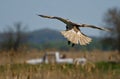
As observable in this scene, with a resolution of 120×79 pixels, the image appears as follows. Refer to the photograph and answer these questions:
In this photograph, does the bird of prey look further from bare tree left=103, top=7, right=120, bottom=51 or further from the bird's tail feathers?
bare tree left=103, top=7, right=120, bottom=51

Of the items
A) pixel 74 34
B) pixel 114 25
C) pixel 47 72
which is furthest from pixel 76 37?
pixel 114 25

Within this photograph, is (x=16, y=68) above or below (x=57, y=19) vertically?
below

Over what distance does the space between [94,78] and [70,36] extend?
3.48 metres

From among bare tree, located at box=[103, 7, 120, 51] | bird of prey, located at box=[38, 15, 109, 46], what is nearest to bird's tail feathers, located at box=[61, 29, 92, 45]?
bird of prey, located at box=[38, 15, 109, 46]

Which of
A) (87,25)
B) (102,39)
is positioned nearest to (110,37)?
(102,39)

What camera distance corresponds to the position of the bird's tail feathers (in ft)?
10.1

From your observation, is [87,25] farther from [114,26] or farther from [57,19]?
[114,26]

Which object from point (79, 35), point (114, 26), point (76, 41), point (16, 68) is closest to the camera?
point (76, 41)

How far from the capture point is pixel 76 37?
316 cm

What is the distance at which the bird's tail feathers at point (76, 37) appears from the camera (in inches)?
121

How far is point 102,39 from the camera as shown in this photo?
4353 cm

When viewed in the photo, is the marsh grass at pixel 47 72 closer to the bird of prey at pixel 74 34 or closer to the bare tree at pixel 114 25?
the bird of prey at pixel 74 34

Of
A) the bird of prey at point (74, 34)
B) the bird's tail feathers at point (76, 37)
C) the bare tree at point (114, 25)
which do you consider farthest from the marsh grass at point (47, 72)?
the bare tree at point (114, 25)

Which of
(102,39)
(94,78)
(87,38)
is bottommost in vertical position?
(102,39)
